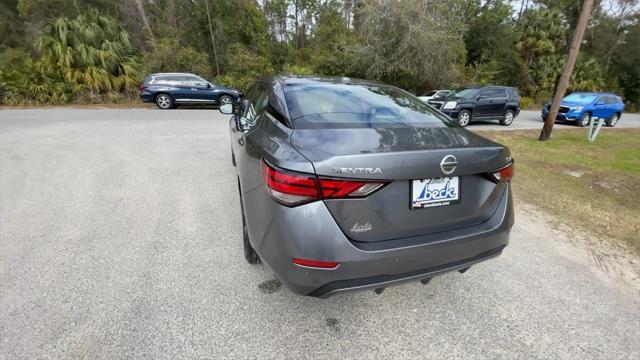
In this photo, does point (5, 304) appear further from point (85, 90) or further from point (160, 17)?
point (160, 17)

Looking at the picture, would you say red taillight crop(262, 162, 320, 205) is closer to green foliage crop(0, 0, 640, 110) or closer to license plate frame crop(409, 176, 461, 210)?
license plate frame crop(409, 176, 461, 210)

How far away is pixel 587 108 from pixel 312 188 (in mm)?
15447

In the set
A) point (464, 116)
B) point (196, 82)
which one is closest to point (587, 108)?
point (464, 116)

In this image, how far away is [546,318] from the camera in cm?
199

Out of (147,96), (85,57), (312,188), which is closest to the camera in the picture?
(312,188)

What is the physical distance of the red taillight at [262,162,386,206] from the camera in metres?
1.45

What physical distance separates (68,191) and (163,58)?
14124mm

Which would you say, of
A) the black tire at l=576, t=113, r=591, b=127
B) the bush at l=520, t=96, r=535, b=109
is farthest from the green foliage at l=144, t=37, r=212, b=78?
the bush at l=520, t=96, r=535, b=109

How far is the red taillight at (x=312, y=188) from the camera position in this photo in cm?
145

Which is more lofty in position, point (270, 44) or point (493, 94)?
point (270, 44)

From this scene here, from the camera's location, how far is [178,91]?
496 inches

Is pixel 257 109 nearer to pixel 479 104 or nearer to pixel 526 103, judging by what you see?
pixel 479 104

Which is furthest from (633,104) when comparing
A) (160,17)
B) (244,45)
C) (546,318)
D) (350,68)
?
(160,17)

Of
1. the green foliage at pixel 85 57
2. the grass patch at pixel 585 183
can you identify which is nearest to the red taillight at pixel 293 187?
the grass patch at pixel 585 183
